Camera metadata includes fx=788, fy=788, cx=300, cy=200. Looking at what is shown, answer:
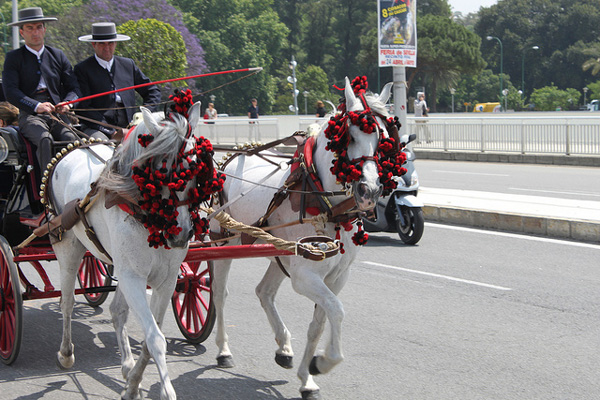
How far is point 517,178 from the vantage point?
20.4 metres

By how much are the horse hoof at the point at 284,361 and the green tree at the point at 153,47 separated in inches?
849

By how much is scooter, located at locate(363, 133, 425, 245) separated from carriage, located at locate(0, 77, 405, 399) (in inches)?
196

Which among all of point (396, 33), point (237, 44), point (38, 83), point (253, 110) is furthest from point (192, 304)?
point (237, 44)

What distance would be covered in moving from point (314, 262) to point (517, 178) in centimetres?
1586

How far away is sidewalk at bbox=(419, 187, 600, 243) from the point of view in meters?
11.7

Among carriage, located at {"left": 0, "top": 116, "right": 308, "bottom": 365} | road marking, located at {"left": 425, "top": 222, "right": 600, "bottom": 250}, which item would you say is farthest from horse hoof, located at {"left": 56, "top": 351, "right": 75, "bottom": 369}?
road marking, located at {"left": 425, "top": 222, "right": 600, "bottom": 250}

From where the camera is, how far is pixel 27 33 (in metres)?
7.18

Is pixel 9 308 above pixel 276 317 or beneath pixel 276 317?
above

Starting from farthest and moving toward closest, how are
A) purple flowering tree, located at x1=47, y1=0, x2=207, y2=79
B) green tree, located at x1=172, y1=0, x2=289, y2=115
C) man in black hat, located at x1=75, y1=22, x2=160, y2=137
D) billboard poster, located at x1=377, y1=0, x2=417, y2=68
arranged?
green tree, located at x1=172, y1=0, x2=289, y2=115 < purple flowering tree, located at x1=47, y1=0, x2=207, y2=79 < billboard poster, located at x1=377, y1=0, x2=417, y2=68 < man in black hat, located at x1=75, y1=22, x2=160, y2=137

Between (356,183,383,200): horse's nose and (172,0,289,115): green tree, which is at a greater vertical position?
(172,0,289,115): green tree

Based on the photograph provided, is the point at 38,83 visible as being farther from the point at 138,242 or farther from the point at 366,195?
the point at 366,195

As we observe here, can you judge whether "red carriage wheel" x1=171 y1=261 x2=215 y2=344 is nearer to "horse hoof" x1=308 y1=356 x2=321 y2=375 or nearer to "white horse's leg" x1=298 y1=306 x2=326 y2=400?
"white horse's leg" x1=298 y1=306 x2=326 y2=400

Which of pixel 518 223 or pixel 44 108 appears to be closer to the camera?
pixel 44 108

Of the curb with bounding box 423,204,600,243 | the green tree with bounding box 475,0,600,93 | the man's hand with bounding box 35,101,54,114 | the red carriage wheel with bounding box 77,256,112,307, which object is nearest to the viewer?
the man's hand with bounding box 35,101,54,114
